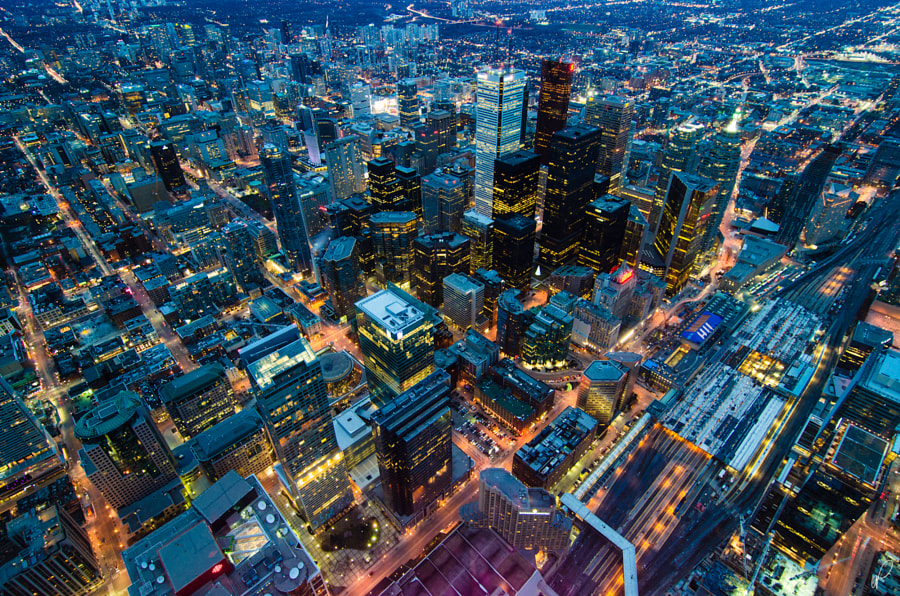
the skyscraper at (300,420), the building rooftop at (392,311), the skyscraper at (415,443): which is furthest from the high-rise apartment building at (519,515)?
the building rooftop at (392,311)

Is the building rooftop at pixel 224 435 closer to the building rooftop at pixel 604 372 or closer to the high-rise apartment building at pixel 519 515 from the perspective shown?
the high-rise apartment building at pixel 519 515

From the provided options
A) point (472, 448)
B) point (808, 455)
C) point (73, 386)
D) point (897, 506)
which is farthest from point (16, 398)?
point (897, 506)

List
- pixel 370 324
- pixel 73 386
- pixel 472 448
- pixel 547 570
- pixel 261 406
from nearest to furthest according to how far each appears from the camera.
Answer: pixel 261 406 → pixel 547 570 → pixel 370 324 → pixel 472 448 → pixel 73 386

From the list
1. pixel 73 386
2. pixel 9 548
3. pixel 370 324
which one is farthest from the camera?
pixel 73 386

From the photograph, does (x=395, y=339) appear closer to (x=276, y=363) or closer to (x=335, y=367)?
(x=276, y=363)

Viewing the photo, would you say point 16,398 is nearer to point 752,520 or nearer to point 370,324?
point 370,324
